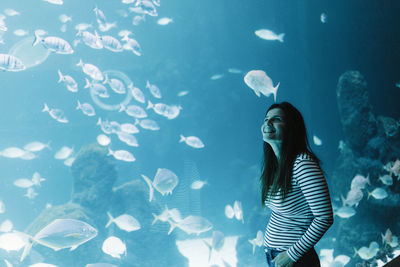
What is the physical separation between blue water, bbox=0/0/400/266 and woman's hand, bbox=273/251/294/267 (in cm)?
1132

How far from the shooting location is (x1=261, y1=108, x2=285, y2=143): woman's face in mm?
1678

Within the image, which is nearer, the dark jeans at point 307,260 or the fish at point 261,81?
the dark jeans at point 307,260

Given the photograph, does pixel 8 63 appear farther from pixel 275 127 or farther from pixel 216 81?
pixel 216 81

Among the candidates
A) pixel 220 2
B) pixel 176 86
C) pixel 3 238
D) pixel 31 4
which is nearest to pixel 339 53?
pixel 176 86

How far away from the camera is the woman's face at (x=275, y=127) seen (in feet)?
5.50

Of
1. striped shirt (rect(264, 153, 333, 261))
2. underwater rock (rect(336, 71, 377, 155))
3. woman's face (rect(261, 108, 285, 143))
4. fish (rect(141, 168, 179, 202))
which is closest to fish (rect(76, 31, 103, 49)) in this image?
fish (rect(141, 168, 179, 202))

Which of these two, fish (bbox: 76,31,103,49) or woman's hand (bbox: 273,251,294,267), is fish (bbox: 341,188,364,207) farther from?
fish (bbox: 76,31,103,49)

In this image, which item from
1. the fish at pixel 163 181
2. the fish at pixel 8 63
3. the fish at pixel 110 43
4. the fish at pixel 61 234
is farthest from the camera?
the fish at pixel 110 43

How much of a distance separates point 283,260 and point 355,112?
976 centimetres

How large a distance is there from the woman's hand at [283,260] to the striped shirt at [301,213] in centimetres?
3

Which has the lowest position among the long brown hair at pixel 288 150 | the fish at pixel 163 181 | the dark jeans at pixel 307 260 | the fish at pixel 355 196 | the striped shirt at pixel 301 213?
the fish at pixel 355 196

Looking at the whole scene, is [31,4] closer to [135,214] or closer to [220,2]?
[220,2]

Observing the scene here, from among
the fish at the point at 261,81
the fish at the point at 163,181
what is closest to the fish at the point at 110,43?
the fish at the point at 163,181

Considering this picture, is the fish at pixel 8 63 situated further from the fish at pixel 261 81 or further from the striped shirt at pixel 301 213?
the striped shirt at pixel 301 213
